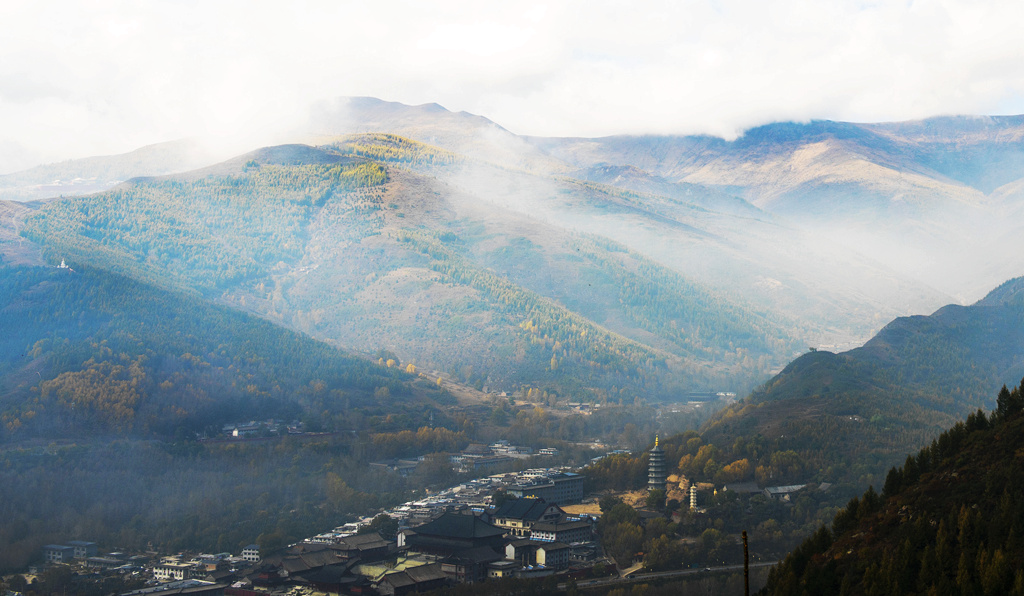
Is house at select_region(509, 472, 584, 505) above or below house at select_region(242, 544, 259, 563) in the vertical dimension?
above

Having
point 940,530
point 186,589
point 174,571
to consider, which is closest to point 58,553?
point 174,571

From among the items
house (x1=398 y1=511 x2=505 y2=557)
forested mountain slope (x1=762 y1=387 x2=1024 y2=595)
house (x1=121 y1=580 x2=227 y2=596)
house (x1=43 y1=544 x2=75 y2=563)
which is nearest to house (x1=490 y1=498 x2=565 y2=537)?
house (x1=398 y1=511 x2=505 y2=557)

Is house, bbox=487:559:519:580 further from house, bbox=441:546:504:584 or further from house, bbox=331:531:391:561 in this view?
house, bbox=331:531:391:561

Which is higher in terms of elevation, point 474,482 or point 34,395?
point 34,395

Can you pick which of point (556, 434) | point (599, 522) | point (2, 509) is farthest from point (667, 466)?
point (2, 509)

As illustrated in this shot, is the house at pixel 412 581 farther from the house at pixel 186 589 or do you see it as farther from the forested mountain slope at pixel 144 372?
the forested mountain slope at pixel 144 372

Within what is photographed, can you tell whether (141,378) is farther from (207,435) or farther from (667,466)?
(667,466)
